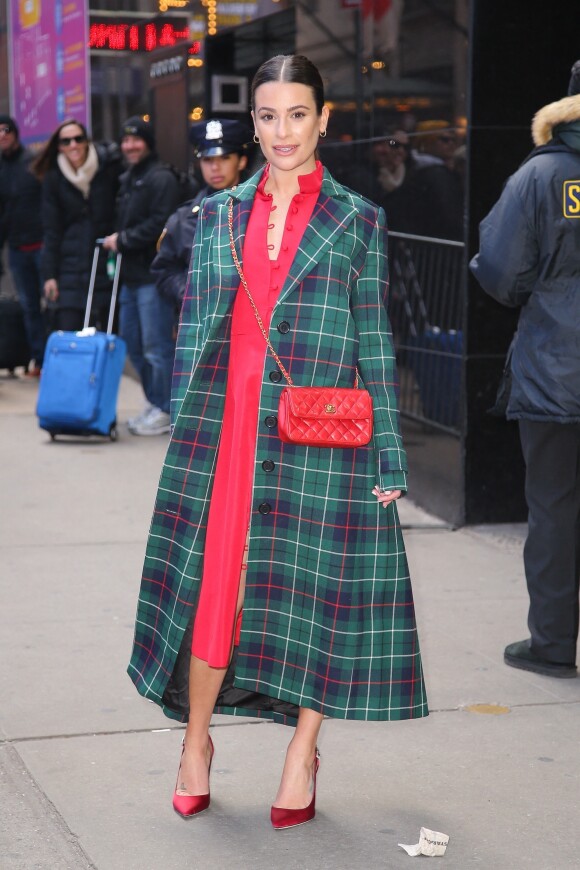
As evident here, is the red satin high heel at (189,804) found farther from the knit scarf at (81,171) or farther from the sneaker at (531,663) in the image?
the knit scarf at (81,171)

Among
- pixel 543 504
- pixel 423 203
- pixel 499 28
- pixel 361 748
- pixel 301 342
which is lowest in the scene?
pixel 361 748

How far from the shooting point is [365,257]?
11.6 feet

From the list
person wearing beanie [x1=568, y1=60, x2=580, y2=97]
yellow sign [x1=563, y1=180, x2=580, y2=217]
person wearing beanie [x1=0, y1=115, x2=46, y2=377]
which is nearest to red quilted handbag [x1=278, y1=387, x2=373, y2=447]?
yellow sign [x1=563, y1=180, x2=580, y2=217]

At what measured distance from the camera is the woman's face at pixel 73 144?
394 inches

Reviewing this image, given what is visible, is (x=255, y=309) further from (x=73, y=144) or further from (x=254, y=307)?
(x=73, y=144)

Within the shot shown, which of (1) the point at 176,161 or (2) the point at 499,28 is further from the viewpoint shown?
(1) the point at 176,161

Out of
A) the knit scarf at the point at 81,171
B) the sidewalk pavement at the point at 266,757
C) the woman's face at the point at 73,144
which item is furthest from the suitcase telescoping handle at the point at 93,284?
the sidewalk pavement at the point at 266,757

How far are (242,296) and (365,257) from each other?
32 centimetres

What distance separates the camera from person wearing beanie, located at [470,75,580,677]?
473 centimetres

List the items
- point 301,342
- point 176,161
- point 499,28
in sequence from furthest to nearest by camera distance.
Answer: point 176,161, point 499,28, point 301,342

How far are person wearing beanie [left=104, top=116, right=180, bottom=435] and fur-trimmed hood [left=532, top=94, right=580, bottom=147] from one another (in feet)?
15.6

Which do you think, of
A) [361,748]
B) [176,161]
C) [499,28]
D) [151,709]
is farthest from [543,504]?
[176,161]

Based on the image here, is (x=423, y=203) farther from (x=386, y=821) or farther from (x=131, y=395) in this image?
(x=131, y=395)

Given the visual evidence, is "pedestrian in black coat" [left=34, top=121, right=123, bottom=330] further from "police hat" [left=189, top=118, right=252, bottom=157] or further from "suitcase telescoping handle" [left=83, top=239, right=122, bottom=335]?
"police hat" [left=189, top=118, right=252, bottom=157]
